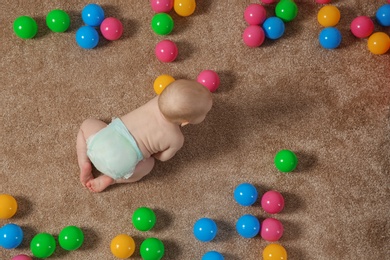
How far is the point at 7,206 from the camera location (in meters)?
1.66

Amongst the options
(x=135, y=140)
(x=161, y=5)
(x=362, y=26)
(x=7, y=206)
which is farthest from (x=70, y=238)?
(x=362, y=26)

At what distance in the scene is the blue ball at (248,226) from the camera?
5.41 feet

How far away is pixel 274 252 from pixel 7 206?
2.52ft

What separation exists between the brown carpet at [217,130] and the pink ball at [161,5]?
43 millimetres

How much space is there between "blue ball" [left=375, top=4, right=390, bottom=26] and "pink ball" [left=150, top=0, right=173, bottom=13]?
65 cm

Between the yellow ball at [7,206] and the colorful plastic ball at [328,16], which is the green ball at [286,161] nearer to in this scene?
the colorful plastic ball at [328,16]

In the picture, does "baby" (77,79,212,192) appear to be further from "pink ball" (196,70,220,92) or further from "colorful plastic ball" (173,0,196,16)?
"colorful plastic ball" (173,0,196,16)

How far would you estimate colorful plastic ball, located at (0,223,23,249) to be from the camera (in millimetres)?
1635

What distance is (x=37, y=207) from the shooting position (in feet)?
5.65

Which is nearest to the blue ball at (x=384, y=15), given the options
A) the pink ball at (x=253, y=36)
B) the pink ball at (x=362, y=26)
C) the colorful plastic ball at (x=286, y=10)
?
the pink ball at (x=362, y=26)

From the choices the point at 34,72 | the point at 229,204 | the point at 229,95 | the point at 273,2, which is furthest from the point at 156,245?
the point at 273,2

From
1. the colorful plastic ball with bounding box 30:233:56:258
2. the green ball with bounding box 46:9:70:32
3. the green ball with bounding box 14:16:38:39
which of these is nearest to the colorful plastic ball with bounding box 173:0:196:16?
the green ball with bounding box 46:9:70:32

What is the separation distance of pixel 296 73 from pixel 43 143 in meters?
0.80

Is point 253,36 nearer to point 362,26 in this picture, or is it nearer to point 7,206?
point 362,26
